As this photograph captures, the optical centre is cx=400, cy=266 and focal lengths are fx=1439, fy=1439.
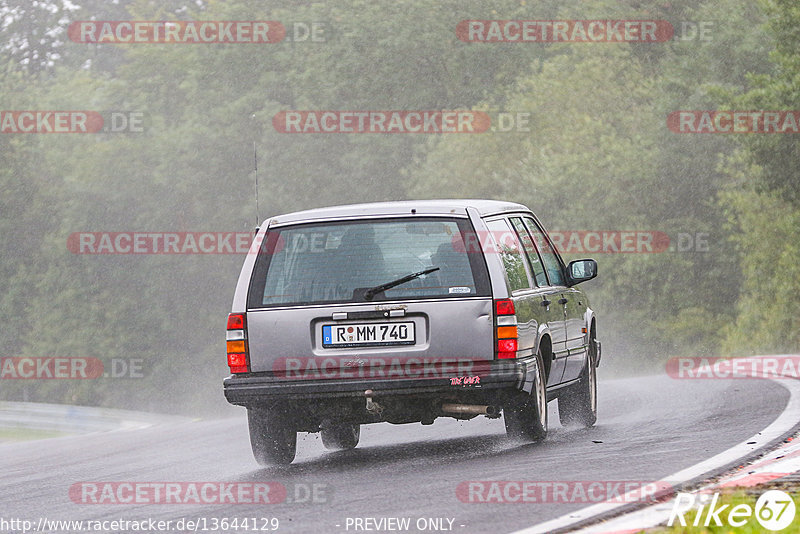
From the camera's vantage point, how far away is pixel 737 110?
40.2 meters

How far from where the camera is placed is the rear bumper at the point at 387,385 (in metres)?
9.26

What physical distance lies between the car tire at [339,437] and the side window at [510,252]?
2049mm

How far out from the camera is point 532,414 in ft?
32.7

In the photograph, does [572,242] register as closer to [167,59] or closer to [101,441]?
[167,59]
